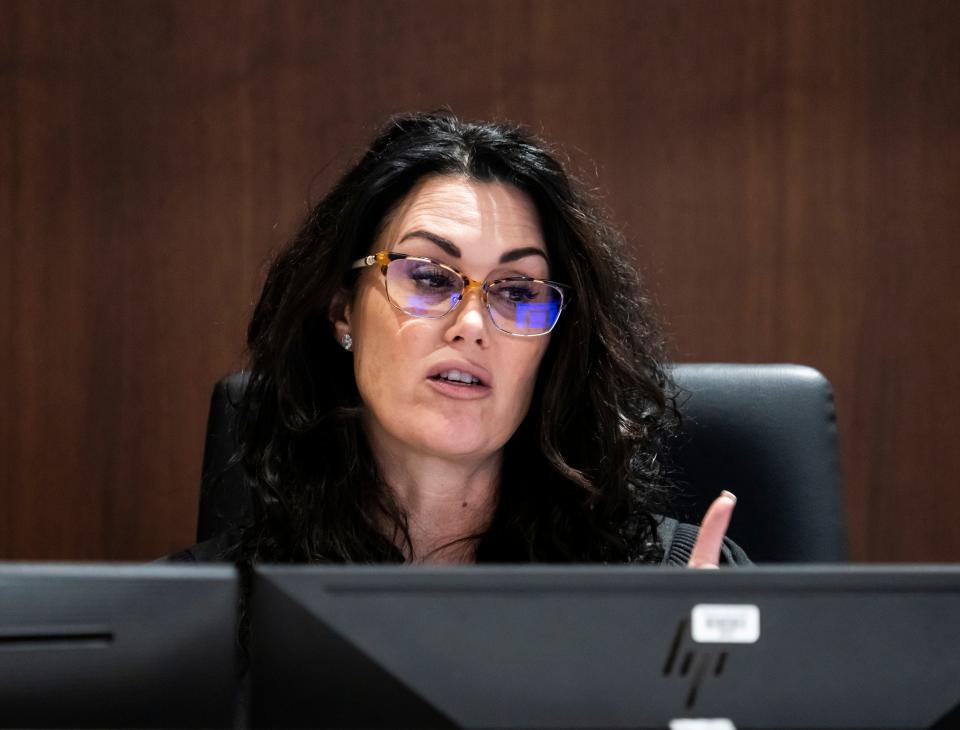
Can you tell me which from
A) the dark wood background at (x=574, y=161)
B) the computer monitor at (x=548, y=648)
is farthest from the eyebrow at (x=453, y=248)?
the dark wood background at (x=574, y=161)

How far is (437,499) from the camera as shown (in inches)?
60.5

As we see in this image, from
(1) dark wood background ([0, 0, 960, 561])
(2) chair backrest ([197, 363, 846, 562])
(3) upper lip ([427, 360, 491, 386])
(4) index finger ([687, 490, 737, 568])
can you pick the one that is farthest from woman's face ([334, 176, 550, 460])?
(1) dark wood background ([0, 0, 960, 561])

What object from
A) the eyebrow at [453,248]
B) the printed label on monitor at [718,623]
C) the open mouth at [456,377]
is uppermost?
the eyebrow at [453,248]

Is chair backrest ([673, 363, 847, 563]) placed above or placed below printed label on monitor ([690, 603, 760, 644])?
below

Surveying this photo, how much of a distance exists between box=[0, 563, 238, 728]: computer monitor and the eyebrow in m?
0.82

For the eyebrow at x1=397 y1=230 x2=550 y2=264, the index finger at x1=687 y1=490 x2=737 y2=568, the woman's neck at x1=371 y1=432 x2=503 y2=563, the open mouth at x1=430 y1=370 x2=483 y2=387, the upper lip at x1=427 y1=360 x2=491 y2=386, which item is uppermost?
the eyebrow at x1=397 y1=230 x2=550 y2=264

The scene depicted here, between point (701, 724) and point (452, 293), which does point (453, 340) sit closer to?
point (452, 293)

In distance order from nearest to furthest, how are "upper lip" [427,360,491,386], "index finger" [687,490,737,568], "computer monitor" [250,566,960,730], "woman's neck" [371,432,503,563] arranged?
"computer monitor" [250,566,960,730]
"index finger" [687,490,737,568]
"upper lip" [427,360,491,386]
"woman's neck" [371,432,503,563]

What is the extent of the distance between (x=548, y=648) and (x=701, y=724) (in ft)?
0.37

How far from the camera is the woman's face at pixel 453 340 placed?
1.42m

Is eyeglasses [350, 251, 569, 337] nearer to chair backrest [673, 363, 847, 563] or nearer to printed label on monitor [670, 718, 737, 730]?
chair backrest [673, 363, 847, 563]

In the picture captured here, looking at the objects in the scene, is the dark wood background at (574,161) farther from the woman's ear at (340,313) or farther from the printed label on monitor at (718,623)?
the printed label on monitor at (718,623)

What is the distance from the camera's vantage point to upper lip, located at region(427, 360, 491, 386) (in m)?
1.42

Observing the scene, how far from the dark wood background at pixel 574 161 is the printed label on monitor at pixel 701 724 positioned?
6.16ft
